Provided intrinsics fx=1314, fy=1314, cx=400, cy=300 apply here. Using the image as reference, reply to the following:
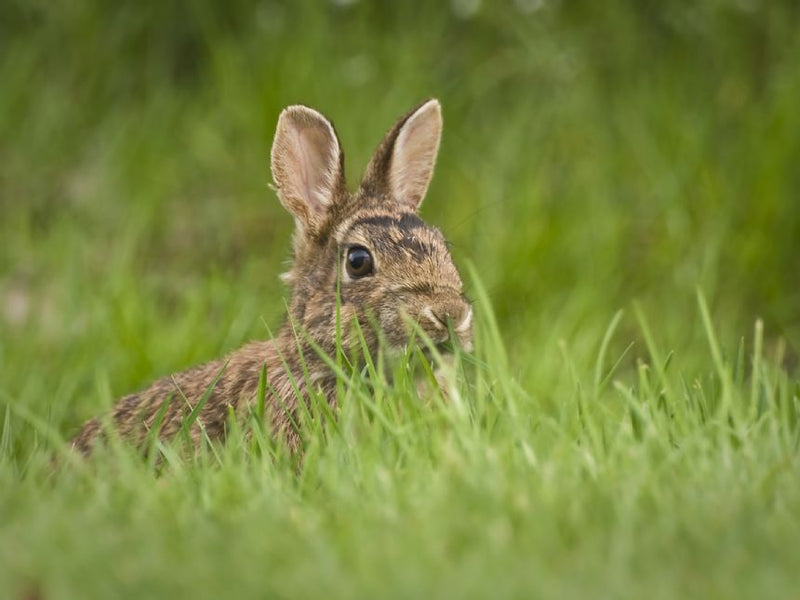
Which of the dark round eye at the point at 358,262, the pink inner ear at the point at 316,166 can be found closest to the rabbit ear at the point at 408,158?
the pink inner ear at the point at 316,166

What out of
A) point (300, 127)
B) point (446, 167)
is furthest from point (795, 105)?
point (300, 127)

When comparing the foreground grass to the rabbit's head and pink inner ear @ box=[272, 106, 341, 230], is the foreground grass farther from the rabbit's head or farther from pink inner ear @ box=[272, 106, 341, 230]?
pink inner ear @ box=[272, 106, 341, 230]

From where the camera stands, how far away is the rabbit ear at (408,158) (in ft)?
15.9

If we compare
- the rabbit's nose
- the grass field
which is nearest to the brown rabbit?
the rabbit's nose

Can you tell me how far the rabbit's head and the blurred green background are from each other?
95 centimetres

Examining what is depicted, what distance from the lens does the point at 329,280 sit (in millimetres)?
4559

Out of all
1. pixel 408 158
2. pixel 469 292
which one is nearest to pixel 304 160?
pixel 408 158

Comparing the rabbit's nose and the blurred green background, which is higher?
the blurred green background

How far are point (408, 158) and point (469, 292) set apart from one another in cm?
139

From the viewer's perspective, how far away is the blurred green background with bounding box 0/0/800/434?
21.0 feet

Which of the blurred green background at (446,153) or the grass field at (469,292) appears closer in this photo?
the grass field at (469,292)

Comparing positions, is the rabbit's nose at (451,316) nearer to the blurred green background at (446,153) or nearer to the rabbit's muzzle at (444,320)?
the rabbit's muzzle at (444,320)

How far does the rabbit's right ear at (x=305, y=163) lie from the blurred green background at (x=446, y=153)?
91 centimetres

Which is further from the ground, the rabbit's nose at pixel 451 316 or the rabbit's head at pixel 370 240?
the rabbit's head at pixel 370 240
